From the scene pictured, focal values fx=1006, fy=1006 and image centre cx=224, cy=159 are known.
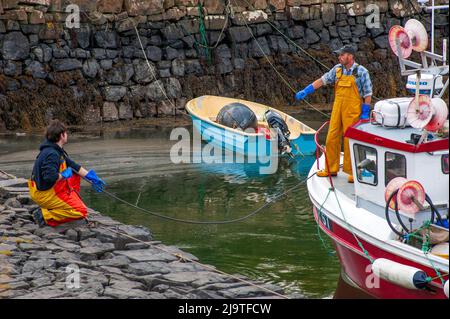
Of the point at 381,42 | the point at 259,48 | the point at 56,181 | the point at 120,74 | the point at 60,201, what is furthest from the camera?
the point at 381,42

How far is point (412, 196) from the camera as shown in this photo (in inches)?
355

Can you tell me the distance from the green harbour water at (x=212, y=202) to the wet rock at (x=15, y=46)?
5.99 ft

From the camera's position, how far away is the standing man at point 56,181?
10.3m

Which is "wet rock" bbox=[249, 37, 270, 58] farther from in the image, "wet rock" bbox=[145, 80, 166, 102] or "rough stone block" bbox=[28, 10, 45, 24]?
"rough stone block" bbox=[28, 10, 45, 24]

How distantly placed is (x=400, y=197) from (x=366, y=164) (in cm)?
125

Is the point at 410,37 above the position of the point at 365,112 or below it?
above

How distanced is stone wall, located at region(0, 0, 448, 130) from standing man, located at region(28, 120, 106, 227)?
9.71 m

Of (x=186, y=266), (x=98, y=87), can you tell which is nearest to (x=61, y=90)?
(x=98, y=87)

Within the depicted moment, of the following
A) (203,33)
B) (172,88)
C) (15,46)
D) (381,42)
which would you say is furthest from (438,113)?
(381,42)

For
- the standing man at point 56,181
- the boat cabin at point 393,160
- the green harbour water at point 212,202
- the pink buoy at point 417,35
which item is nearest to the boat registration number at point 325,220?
the boat cabin at point 393,160

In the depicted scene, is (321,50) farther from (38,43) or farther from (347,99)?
(347,99)

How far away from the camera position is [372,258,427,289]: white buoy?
873cm

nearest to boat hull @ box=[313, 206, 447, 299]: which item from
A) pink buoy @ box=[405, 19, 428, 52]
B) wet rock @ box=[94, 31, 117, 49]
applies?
pink buoy @ box=[405, 19, 428, 52]

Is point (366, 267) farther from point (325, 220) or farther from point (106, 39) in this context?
point (106, 39)
